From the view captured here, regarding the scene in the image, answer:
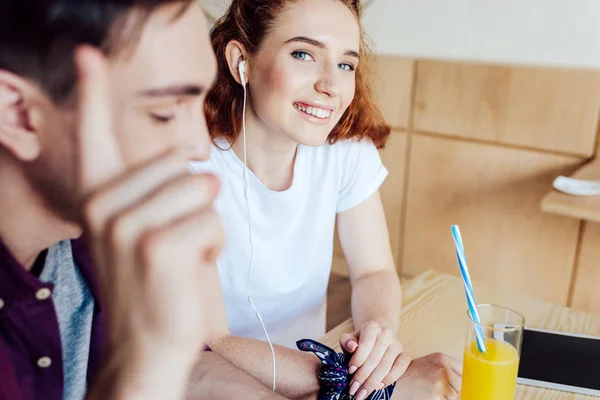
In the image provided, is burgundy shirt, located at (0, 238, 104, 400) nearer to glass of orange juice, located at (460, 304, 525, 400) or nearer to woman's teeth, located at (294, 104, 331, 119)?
glass of orange juice, located at (460, 304, 525, 400)

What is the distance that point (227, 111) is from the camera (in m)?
1.33

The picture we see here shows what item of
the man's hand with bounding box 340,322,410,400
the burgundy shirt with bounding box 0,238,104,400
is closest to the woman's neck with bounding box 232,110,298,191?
the man's hand with bounding box 340,322,410,400

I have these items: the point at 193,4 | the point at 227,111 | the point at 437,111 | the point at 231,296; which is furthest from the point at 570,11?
the point at 193,4

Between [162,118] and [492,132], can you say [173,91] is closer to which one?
[162,118]

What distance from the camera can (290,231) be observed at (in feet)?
4.50

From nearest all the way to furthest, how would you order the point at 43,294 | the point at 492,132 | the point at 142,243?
the point at 142,243 < the point at 43,294 < the point at 492,132

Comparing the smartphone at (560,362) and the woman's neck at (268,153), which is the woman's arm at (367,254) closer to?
the woman's neck at (268,153)

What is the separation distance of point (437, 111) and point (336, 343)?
174 cm

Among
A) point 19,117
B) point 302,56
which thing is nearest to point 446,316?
point 302,56

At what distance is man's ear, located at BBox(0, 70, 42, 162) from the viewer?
0.47m

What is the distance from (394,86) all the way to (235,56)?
1.53m

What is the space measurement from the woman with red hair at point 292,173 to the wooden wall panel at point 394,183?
1224 mm

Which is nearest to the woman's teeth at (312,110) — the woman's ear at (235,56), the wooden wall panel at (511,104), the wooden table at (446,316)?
the woman's ear at (235,56)

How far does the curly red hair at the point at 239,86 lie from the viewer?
1234 mm
